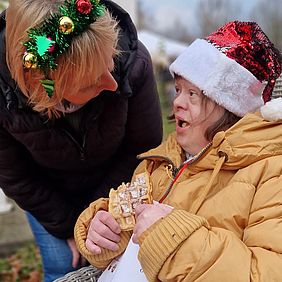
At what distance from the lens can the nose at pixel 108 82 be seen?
6.54ft

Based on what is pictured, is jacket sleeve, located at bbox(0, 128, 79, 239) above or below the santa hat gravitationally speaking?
below

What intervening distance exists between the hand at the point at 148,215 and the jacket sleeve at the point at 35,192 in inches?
31.2

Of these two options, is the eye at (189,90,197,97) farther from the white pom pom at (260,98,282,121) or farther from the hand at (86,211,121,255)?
the hand at (86,211,121,255)

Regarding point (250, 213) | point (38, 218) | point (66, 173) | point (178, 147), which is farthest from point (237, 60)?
point (38, 218)

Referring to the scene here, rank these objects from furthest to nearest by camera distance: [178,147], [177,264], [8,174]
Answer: [8,174] → [178,147] → [177,264]

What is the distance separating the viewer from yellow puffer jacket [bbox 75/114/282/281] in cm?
161

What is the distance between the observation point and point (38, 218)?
262 centimetres

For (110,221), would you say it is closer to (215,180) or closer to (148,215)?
(148,215)

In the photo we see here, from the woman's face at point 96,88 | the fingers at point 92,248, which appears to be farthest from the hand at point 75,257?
the woman's face at point 96,88

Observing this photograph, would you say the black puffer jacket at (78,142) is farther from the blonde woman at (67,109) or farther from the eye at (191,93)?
the eye at (191,93)

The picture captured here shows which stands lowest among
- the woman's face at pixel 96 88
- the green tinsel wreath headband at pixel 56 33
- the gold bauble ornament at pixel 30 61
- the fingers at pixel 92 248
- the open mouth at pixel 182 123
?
the fingers at pixel 92 248

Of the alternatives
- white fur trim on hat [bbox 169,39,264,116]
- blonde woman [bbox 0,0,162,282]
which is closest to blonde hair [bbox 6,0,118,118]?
blonde woman [bbox 0,0,162,282]

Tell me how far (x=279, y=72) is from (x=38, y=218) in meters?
1.20

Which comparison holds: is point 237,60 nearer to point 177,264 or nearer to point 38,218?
point 177,264
